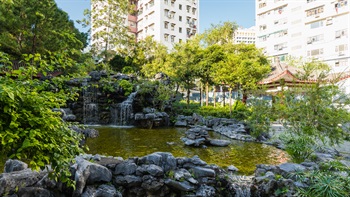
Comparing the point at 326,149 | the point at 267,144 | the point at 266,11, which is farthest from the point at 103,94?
the point at 266,11

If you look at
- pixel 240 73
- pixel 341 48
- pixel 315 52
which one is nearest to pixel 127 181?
pixel 240 73

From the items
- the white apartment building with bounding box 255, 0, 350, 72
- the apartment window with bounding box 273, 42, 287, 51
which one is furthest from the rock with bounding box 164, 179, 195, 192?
the apartment window with bounding box 273, 42, 287, 51

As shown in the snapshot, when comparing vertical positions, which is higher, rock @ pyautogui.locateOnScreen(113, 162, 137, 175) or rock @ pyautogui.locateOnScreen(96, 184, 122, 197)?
rock @ pyautogui.locateOnScreen(113, 162, 137, 175)

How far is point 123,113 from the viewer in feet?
52.9

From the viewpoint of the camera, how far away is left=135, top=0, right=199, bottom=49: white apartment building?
37.4 metres

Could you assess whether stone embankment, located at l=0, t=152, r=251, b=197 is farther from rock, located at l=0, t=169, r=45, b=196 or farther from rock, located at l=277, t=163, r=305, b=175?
rock, located at l=277, t=163, r=305, b=175

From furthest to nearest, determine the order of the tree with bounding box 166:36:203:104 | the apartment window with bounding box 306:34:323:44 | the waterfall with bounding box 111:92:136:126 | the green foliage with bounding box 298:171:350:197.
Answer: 1. the apartment window with bounding box 306:34:323:44
2. the tree with bounding box 166:36:203:104
3. the waterfall with bounding box 111:92:136:126
4. the green foliage with bounding box 298:171:350:197

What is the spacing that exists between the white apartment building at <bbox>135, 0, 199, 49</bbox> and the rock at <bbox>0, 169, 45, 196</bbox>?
112 feet

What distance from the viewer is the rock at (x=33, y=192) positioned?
351 cm

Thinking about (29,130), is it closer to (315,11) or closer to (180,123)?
(180,123)

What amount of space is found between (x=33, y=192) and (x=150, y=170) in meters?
1.99

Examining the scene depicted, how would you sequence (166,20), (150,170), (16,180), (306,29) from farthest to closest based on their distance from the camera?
(166,20) → (306,29) → (150,170) → (16,180)

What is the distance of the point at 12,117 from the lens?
6.47 feet

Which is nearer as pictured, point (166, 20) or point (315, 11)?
point (315, 11)
